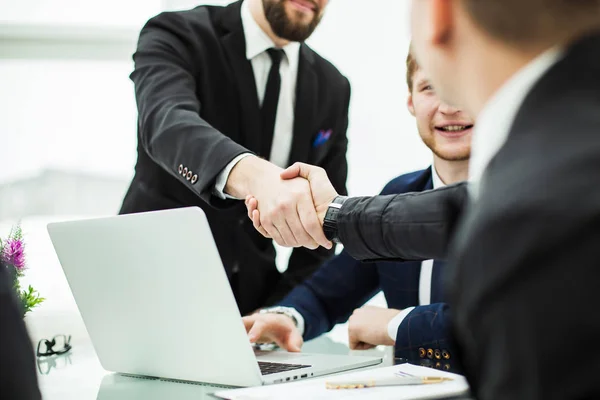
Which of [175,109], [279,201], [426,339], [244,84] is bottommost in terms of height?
[426,339]

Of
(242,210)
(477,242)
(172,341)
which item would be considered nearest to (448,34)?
(477,242)

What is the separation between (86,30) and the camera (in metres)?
2.64

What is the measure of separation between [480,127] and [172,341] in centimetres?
63

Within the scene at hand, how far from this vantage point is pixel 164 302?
0.97m

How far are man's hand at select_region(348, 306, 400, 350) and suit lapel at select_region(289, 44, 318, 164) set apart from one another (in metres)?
0.61

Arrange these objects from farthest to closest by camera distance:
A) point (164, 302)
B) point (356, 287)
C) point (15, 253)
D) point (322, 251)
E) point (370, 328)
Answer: point (322, 251) < point (356, 287) < point (370, 328) < point (15, 253) < point (164, 302)

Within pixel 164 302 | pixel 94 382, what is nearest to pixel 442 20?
pixel 164 302

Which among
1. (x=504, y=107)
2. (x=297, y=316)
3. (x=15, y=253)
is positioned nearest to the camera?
(x=504, y=107)

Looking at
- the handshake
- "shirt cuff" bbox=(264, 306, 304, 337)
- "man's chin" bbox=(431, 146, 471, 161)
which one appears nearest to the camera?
the handshake

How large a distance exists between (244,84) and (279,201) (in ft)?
2.37

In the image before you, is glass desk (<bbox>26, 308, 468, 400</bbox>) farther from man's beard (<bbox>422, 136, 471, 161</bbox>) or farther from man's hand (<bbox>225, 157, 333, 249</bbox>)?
man's beard (<bbox>422, 136, 471, 161</bbox>)

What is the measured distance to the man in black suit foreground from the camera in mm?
360

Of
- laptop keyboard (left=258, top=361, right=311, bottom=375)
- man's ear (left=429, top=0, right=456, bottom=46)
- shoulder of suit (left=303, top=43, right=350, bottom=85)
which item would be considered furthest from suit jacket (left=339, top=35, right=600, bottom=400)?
shoulder of suit (left=303, top=43, right=350, bottom=85)

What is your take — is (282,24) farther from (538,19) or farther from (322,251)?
(538,19)
